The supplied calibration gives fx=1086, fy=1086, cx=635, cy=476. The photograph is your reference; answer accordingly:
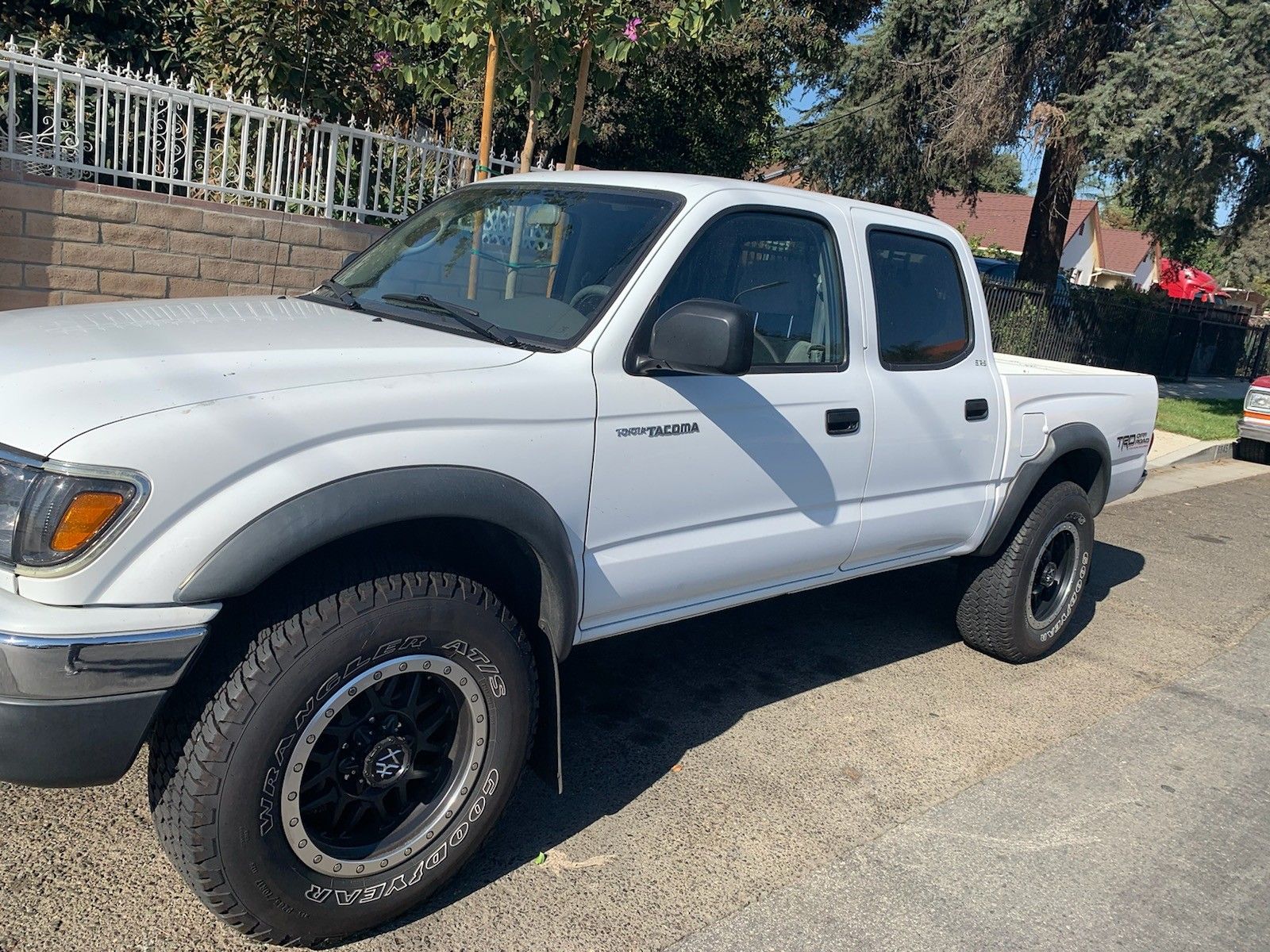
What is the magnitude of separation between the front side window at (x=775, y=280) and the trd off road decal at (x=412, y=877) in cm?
151

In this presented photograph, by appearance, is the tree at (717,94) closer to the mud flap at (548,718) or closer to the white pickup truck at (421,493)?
the white pickup truck at (421,493)

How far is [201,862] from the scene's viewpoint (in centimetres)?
Result: 242

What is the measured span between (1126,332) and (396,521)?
2006 cm

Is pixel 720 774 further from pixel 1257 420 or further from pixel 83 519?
pixel 1257 420

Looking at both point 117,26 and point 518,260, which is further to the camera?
point 117,26

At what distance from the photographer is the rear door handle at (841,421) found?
374cm

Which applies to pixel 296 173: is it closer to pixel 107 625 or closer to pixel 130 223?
pixel 130 223

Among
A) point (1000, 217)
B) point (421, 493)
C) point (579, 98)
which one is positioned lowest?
point (421, 493)

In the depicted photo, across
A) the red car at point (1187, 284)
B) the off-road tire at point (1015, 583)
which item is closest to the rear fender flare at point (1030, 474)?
the off-road tire at point (1015, 583)

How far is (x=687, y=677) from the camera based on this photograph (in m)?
4.67

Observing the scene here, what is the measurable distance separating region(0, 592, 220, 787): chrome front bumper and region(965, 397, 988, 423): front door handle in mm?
3142

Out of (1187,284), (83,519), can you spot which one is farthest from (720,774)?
(1187,284)

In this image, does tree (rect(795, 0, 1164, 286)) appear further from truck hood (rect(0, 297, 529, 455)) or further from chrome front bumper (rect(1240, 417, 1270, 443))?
truck hood (rect(0, 297, 529, 455))

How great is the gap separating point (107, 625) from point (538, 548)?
1071mm
